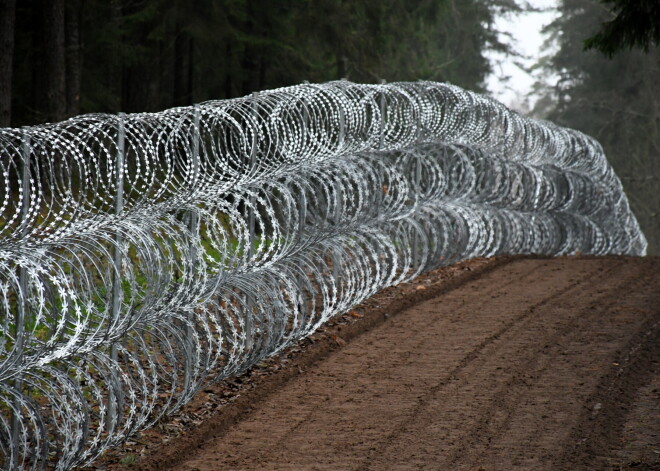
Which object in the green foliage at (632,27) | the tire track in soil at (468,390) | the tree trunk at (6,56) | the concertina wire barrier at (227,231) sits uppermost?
the green foliage at (632,27)

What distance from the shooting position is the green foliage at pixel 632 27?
12062mm

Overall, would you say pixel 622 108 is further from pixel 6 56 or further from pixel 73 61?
pixel 6 56

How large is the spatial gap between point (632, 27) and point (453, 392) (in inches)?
251

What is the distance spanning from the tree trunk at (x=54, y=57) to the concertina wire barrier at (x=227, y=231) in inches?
79.0

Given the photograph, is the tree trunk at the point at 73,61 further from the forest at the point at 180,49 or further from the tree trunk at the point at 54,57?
the tree trunk at the point at 54,57

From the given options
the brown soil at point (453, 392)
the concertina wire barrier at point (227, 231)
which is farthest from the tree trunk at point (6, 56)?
the brown soil at point (453, 392)

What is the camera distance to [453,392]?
857 centimetres

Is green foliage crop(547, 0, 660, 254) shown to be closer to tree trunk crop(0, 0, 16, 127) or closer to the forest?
the forest

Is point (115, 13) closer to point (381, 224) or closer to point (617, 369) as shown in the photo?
point (381, 224)

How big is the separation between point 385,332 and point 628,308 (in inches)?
125

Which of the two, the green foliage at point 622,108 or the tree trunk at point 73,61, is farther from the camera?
the green foliage at point 622,108

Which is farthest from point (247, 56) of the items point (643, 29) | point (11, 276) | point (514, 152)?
point (11, 276)

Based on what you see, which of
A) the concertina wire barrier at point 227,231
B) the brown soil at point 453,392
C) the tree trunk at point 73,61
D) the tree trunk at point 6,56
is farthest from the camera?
the tree trunk at point 73,61

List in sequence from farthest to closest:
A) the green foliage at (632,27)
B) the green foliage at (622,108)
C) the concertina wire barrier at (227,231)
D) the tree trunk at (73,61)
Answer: the green foliage at (622,108) → the tree trunk at (73,61) → the green foliage at (632,27) → the concertina wire barrier at (227,231)
